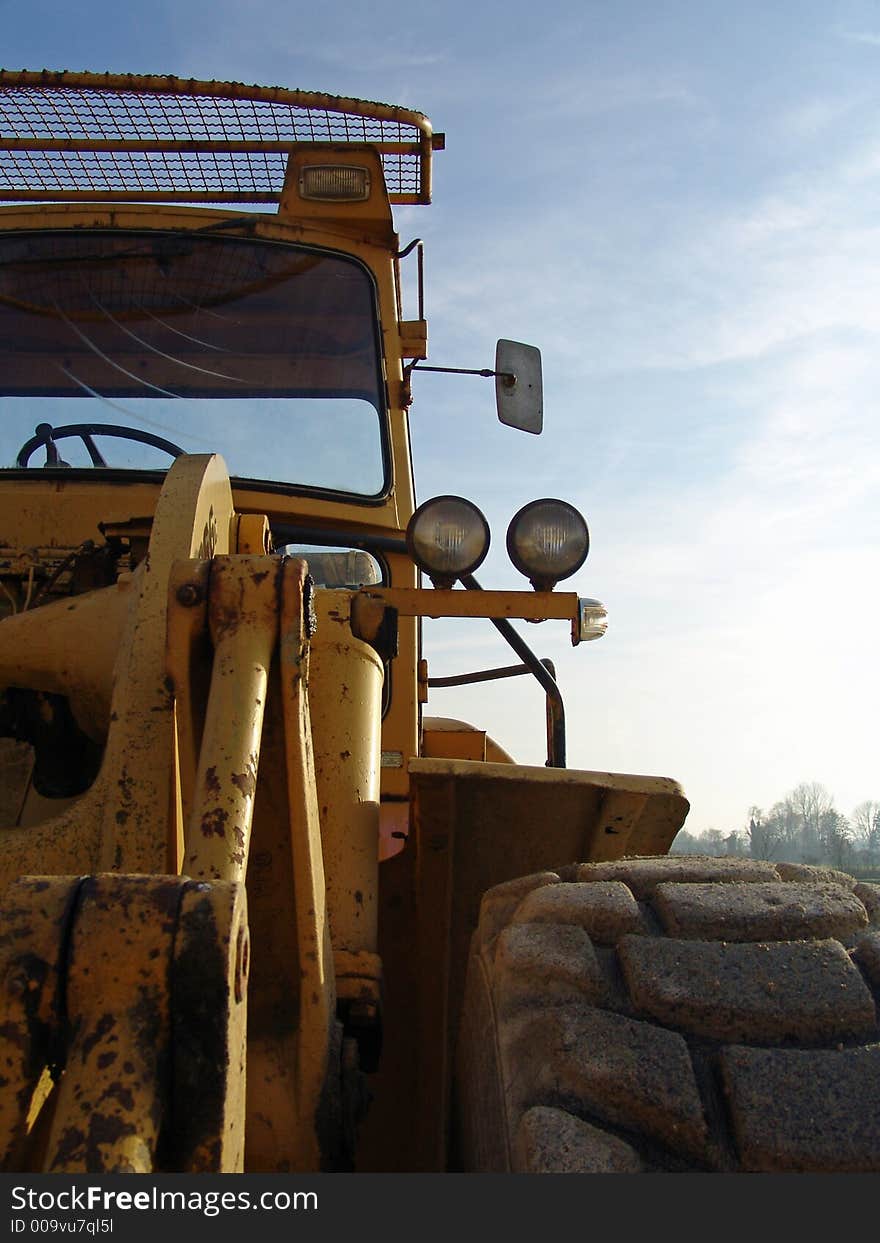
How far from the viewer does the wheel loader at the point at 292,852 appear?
1.15 m

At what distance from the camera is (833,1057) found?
1.50 m

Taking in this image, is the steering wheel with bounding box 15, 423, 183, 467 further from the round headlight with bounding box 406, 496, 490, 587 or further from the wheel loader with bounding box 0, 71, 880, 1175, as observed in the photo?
the round headlight with bounding box 406, 496, 490, 587

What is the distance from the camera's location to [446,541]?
278cm

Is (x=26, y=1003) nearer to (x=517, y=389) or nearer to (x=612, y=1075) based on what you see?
(x=612, y=1075)

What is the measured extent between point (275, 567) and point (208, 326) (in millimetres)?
2168

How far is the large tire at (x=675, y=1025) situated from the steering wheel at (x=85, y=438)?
6.27 ft

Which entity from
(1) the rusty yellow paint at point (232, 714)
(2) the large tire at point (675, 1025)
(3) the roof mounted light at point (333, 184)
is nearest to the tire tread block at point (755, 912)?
(2) the large tire at point (675, 1025)

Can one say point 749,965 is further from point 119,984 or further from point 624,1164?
point 119,984

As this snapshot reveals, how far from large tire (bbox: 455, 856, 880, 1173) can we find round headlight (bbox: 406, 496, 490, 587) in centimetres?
98

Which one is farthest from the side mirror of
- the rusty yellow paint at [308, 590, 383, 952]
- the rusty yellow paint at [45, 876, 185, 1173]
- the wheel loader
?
the rusty yellow paint at [45, 876, 185, 1173]

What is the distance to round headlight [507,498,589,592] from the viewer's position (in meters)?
2.85

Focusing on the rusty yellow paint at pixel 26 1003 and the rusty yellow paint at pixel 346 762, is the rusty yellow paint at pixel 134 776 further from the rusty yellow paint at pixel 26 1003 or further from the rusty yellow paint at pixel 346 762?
the rusty yellow paint at pixel 26 1003

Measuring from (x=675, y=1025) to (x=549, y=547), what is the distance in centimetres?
146

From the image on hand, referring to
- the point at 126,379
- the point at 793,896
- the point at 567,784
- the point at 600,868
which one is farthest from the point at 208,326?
the point at 793,896
